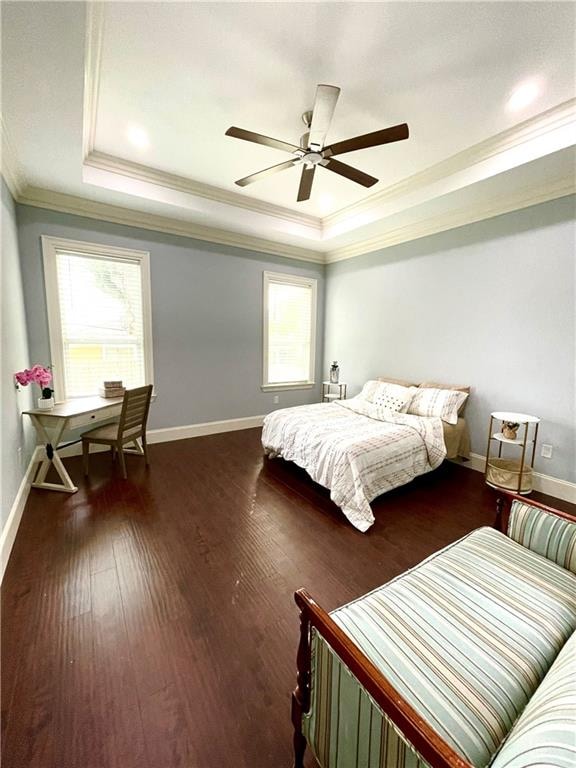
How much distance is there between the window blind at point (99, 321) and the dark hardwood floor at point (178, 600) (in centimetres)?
124

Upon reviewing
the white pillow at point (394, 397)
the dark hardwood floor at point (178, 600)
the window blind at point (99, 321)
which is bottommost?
the dark hardwood floor at point (178, 600)

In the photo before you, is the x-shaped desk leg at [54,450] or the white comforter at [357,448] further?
the x-shaped desk leg at [54,450]

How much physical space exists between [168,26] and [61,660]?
330 centimetres

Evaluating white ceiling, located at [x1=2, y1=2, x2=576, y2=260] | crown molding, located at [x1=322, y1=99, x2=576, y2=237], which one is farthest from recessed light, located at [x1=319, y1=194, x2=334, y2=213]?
white ceiling, located at [x1=2, y1=2, x2=576, y2=260]

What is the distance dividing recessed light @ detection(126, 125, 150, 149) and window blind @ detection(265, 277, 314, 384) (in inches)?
90.6

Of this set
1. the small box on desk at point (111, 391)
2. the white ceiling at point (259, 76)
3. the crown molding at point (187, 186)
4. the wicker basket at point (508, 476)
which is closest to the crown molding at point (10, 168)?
the white ceiling at point (259, 76)

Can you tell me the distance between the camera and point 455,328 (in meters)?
3.64

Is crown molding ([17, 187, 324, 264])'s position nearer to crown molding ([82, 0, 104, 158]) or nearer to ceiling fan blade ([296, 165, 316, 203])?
crown molding ([82, 0, 104, 158])

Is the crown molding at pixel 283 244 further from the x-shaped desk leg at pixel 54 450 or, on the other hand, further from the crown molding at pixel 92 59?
the x-shaped desk leg at pixel 54 450

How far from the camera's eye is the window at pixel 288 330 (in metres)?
4.94

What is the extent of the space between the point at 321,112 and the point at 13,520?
3.42 m

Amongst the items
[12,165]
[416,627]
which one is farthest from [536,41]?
[12,165]

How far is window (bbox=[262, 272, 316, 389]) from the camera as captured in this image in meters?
4.94

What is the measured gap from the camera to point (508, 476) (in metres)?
2.94
